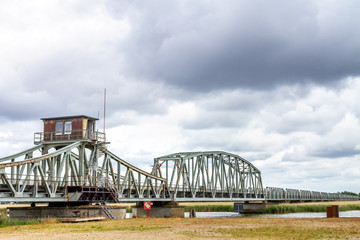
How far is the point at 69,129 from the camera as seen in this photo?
5266 centimetres

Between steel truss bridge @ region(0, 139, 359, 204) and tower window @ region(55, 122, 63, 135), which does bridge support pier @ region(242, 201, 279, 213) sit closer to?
steel truss bridge @ region(0, 139, 359, 204)

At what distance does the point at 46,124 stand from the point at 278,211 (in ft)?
213

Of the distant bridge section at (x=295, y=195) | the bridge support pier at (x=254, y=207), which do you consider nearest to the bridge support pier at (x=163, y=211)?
the bridge support pier at (x=254, y=207)

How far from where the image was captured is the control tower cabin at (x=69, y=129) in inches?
2055

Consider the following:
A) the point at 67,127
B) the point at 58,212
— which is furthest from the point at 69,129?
the point at 58,212

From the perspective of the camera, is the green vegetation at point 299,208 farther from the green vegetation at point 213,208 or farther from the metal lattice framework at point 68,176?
the metal lattice framework at point 68,176

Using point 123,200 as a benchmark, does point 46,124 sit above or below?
above

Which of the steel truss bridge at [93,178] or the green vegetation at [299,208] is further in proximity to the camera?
the green vegetation at [299,208]

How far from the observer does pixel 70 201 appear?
157ft

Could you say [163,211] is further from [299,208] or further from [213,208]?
[299,208]

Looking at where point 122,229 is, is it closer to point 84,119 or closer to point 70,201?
point 70,201

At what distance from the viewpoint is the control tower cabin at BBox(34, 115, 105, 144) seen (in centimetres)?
5219

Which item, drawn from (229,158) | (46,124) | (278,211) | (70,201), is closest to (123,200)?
(70,201)

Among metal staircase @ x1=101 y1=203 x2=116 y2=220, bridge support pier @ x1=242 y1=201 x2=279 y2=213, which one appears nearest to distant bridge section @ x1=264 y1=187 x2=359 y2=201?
bridge support pier @ x1=242 y1=201 x2=279 y2=213
